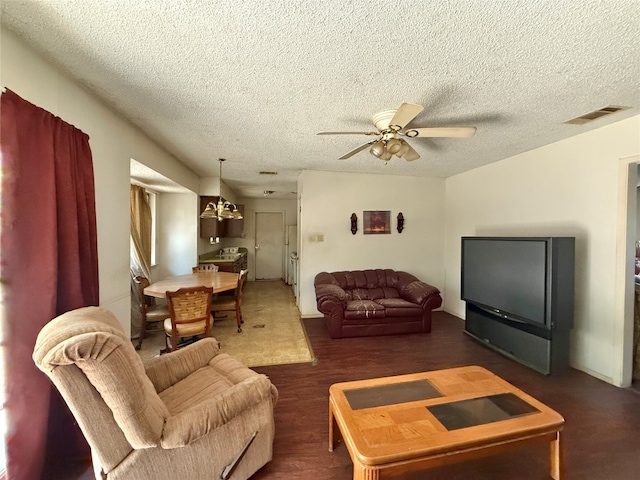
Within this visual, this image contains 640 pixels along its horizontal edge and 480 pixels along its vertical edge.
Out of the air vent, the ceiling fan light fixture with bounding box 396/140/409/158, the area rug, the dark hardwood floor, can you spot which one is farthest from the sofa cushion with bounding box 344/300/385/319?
the air vent

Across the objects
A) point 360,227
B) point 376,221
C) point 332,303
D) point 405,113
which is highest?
point 405,113

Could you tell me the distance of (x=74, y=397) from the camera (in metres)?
1.03

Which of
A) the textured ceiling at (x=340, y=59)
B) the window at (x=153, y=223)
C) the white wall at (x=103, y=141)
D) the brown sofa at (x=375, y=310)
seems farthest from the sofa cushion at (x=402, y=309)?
the window at (x=153, y=223)

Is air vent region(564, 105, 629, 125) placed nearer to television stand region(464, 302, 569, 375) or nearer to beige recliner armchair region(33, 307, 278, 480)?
television stand region(464, 302, 569, 375)

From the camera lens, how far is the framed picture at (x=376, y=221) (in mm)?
4629

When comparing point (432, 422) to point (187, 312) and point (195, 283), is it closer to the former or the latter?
point (187, 312)

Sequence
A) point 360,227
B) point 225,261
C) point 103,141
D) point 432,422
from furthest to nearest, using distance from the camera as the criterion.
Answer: point 225,261 → point 360,227 → point 103,141 → point 432,422

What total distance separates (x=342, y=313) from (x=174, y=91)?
300 centimetres

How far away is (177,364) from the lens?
1.78 metres

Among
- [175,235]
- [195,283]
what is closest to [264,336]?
[195,283]

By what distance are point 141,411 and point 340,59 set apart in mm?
2092

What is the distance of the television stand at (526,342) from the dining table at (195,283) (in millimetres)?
3256

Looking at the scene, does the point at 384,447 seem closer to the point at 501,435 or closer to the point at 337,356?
the point at 501,435

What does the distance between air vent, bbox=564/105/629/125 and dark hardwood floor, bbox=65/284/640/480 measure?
8.14 ft
